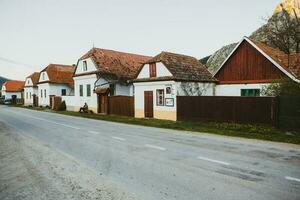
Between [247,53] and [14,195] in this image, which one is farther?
[247,53]

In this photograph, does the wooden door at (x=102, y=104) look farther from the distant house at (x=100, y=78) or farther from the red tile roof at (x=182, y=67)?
the red tile roof at (x=182, y=67)

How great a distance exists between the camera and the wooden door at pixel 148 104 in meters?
23.9

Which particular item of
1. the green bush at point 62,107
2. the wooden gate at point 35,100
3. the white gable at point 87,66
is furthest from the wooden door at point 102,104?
the wooden gate at point 35,100

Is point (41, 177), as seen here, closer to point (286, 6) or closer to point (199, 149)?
point (199, 149)

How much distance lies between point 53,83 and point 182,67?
92.7ft

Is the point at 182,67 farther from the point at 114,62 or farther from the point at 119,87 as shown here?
the point at 114,62

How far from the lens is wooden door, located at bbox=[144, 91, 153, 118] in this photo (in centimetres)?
2392

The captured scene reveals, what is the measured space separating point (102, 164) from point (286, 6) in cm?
9270

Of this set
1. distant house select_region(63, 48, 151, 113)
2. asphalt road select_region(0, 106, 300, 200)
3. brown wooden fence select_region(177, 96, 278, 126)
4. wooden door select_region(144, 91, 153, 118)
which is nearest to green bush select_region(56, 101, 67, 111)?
distant house select_region(63, 48, 151, 113)

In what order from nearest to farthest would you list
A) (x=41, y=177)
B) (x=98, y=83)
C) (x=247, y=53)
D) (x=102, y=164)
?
1. (x=41, y=177)
2. (x=102, y=164)
3. (x=247, y=53)
4. (x=98, y=83)

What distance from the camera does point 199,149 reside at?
9867 mm

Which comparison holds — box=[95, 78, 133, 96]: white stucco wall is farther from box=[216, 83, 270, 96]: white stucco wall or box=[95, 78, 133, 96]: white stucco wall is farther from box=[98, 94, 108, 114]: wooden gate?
box=[216, 83, 270, 96]: white stucco wall

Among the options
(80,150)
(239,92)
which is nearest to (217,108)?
(239,92)

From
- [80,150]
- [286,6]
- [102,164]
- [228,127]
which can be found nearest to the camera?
[102,164]
